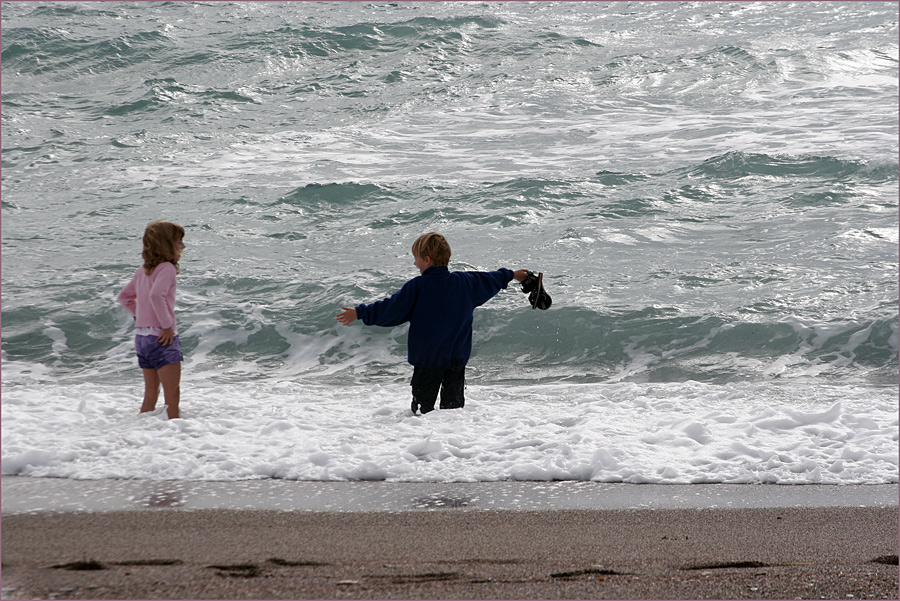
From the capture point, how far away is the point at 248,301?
8.76 m

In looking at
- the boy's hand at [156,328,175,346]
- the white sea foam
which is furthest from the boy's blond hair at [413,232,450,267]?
the boy's hand at [156,328,175,346]

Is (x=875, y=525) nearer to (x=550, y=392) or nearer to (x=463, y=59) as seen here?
(x=550, y=392)

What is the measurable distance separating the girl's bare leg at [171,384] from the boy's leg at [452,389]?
162cm

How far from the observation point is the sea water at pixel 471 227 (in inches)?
175

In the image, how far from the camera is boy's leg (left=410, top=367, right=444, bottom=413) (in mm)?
4812

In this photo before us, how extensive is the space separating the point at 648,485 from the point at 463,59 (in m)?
20.7

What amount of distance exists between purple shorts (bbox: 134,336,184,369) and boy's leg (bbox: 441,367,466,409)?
5.29ft

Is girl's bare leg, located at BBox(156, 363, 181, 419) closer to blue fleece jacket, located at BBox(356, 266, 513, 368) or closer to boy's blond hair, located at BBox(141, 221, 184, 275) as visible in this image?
boy's blond hair, located at BBox(141, 221, 184, 275)

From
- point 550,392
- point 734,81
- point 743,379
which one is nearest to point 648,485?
point 550,392

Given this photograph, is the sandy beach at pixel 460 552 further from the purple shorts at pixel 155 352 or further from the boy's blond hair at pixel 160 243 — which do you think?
the boy's blond hair at pixel 160 243

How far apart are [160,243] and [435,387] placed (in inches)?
72.5

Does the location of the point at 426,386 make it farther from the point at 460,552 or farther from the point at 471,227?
the point at 471,227

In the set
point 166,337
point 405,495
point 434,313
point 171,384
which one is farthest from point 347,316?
point 405,495

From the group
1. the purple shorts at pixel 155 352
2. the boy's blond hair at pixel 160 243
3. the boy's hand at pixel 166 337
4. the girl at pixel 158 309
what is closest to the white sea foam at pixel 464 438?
the girl at pixel 158 309
